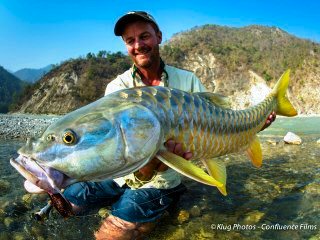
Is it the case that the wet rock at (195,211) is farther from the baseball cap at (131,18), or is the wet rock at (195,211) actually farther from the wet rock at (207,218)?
the baseball cap at (131,18)

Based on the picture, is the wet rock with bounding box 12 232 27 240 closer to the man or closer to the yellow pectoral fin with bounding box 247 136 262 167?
the man

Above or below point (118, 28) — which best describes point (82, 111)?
below

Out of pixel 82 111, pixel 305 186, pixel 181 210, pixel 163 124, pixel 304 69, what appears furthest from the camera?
pixel 304 69

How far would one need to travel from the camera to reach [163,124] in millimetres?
2859

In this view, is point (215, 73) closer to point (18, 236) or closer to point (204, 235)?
point (204, 235)

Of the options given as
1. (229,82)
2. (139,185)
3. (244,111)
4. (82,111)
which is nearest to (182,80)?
(244,111)

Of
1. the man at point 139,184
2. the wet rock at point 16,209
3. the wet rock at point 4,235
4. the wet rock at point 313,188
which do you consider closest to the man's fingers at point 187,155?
the man at point 139,184

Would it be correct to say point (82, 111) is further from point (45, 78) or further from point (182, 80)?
point (45, 78)

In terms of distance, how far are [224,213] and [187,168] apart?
89.2 inches

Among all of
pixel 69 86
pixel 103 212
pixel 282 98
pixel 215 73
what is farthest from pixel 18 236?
pixel 215 73

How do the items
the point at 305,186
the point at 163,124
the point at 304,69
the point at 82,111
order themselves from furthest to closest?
the point at 304,69 < the point at 305,186 < the point at 163,124 < the point at 82,111

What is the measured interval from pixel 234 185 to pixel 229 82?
211 feet

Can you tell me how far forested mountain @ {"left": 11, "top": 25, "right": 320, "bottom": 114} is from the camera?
63.1 m

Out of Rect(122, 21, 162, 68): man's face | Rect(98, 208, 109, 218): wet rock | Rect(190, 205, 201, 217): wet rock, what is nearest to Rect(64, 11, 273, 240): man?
Rect(122, 21, 162, 68): man's face
